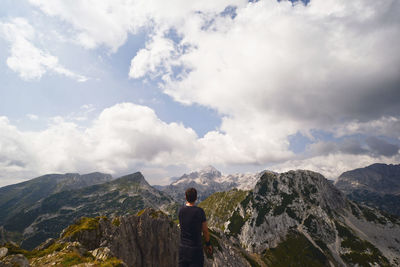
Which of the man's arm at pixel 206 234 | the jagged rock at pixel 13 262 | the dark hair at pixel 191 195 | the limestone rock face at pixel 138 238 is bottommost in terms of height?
the limestone rock face at pixel 138 238

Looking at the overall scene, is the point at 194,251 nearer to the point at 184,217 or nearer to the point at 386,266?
the point at 184,217

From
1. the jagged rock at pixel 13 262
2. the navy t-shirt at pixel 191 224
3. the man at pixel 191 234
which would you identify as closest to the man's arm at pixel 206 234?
the man at pixel 191 234

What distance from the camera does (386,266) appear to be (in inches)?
7869

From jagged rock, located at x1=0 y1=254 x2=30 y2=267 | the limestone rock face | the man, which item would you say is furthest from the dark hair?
the limestone rock face

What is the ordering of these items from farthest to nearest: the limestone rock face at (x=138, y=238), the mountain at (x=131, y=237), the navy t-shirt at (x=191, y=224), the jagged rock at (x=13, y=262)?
1. the limestone rock face at (x=138, y=238)
2. the mountain at (x=131, y=237)
3. the jagged rock at (x=13, y=262)
4. the navy t-shirt at (x=191, y=224)

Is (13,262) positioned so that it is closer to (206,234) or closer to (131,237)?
(206,234)

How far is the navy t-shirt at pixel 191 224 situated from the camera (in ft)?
33.0

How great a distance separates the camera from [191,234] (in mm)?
10062

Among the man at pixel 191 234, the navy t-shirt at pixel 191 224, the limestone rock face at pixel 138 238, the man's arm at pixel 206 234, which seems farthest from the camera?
the limestone rock face at pixel 138 238

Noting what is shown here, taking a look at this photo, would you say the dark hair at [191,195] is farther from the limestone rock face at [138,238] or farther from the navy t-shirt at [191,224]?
the limestone rock face at [138,238]

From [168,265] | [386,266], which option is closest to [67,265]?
[168,265]

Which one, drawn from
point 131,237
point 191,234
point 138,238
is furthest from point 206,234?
point 138,238

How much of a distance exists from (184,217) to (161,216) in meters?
84.6

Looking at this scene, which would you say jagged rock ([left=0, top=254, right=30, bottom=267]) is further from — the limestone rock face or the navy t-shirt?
the limestone rock face
